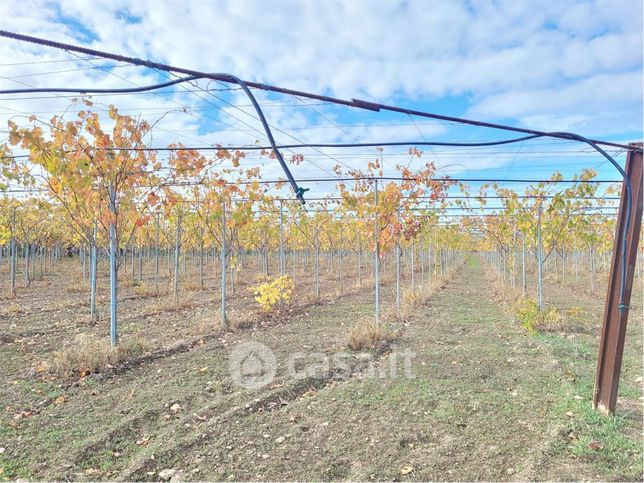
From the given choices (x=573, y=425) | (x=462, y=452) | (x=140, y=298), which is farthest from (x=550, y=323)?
(x=140, y=298)

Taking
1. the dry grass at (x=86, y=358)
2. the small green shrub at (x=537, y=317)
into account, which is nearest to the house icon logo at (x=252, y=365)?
the dry grass at (x=86, y=358)

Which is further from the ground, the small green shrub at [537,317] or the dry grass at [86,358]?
the small green shrub at [537,317]

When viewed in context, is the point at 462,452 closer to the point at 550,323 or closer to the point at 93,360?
the point at 93,360

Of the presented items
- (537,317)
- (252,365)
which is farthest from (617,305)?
(537,317)

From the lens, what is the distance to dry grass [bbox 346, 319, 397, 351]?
6.34 m

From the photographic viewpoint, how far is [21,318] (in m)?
8.91

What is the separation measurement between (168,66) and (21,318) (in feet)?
27.7

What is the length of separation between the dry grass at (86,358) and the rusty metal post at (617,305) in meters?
5.18

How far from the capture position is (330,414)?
4035 millimetres

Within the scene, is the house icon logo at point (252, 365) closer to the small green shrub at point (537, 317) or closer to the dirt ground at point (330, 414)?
the dirt ground at point (330, 414)

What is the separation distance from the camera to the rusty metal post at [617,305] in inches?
138

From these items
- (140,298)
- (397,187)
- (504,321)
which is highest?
(397,187)

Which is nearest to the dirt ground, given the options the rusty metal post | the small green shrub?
the rusty metal post

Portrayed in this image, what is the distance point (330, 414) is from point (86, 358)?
10.00 ft
